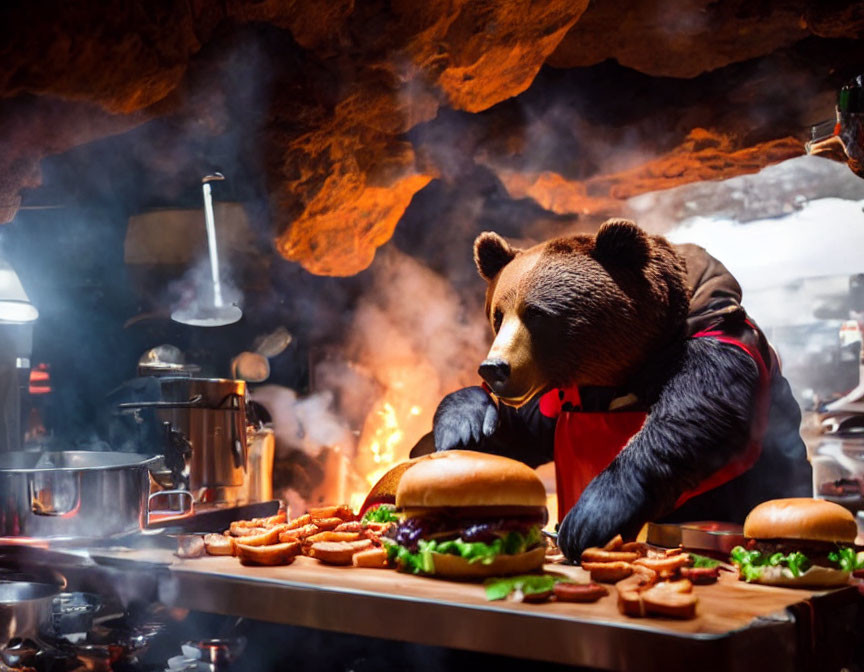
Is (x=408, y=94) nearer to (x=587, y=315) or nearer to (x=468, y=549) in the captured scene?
(x=587, y=315)

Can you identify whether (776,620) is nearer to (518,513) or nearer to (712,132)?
(518,513)

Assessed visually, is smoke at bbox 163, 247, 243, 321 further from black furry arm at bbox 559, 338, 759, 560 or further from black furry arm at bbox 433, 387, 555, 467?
black furry arm at bbox 559, 338, 759, 560

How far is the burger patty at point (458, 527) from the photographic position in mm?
2461

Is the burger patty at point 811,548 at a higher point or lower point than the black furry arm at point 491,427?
lower

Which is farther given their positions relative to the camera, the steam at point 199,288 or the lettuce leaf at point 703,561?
the steam at point 199,288

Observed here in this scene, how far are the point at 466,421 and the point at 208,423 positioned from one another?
6.17 feet

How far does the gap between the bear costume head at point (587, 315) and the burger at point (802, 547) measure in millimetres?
898

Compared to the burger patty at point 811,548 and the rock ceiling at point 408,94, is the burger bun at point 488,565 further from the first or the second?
the rock ceiling at point 408,94

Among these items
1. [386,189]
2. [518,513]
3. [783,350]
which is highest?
[386,189]

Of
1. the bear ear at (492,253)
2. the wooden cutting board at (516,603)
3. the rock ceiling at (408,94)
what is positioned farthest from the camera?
the rock ceiling at (408,94)

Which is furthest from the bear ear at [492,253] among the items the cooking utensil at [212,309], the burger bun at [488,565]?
the cooking utensil at [212,309]

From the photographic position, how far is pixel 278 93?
5.05m

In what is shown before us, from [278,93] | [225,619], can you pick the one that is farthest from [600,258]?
[278,93]

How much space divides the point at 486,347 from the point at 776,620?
19.5 ft
